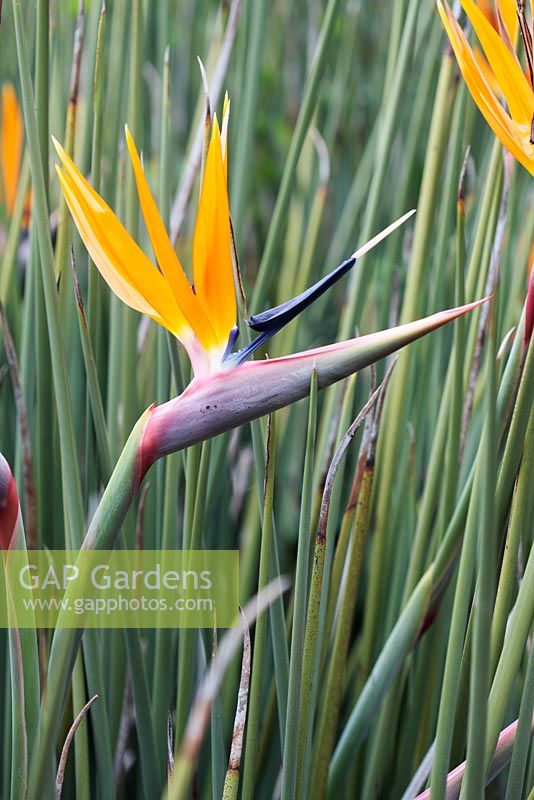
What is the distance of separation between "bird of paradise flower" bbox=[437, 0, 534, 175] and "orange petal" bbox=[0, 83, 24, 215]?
0.56 meters

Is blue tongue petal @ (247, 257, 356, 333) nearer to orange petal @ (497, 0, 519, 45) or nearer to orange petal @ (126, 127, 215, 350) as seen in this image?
orange petal @ (126, 127, 215, 350)

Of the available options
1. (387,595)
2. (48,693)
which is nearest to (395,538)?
(387,595)

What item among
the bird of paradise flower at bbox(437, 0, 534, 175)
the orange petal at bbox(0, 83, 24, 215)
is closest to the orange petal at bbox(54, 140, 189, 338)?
the bird of paradise flower at bbox(437, 0, 534, 175)

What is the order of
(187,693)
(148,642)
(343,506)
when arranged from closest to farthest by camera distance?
(187,693)
(148,642)
(343,506)

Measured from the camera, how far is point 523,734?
13.8 inches

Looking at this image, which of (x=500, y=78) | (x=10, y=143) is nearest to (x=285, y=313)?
(x=500, y=78)

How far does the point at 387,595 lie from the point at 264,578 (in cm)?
33

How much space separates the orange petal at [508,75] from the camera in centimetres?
36

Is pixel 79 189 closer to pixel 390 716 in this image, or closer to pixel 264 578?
pixel 264 578

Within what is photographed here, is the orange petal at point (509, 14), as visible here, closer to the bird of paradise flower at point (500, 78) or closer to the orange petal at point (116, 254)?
the bird of paradise flower at point (500, 78)

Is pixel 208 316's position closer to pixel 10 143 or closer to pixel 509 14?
pixel 509 14

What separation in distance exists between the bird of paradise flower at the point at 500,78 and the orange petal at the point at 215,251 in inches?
4.2

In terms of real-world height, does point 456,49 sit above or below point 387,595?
above

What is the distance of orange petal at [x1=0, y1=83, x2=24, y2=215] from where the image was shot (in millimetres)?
814
